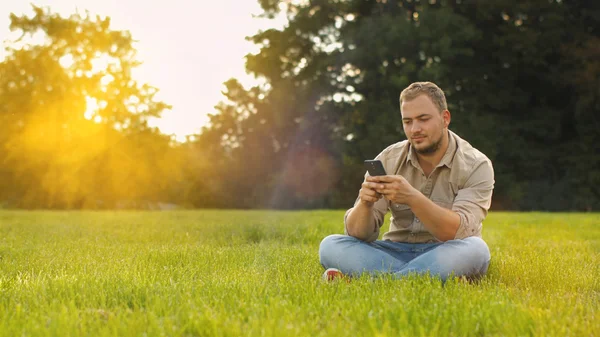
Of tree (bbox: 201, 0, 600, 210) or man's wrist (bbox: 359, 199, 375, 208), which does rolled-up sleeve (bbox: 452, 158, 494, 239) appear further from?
tree (bbox: 201, 0, 600, 210)

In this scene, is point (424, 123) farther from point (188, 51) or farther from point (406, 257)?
point (188, 51)

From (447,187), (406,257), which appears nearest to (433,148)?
(447,187)

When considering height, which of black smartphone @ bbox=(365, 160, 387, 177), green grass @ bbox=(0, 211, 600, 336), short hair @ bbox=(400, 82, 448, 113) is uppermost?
short hair @ bbox=(400, 82, 448, 113)

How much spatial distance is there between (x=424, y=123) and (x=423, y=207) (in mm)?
710

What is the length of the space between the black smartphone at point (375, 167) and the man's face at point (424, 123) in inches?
18.7

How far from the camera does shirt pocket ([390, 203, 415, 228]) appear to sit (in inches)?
200

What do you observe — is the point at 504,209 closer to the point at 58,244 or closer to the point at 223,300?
the point at 58,244

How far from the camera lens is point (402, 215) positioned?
5.11m

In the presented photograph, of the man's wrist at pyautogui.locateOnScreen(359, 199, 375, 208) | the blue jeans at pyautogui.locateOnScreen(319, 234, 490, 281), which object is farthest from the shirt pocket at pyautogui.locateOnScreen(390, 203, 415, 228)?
the man's wrist at pyautogui.locateOnScreen(359, 199, 375, 208)

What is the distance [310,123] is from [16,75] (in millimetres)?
13708

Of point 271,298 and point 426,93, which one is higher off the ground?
point 426,93

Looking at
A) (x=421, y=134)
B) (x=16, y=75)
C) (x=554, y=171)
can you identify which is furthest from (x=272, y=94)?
(x=421, y=134)

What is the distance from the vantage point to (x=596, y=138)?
88.2 ft

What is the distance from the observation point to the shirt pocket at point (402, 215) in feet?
16.6
